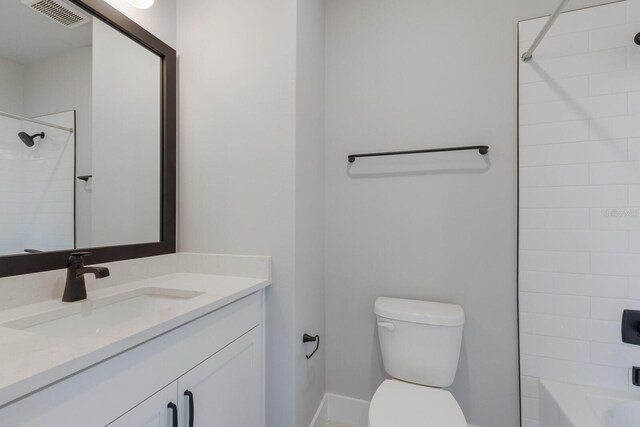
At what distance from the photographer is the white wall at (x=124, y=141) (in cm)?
116

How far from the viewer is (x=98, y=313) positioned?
97 centimetres

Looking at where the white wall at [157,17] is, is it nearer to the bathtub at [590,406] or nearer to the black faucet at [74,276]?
the black faucet at [74,276]

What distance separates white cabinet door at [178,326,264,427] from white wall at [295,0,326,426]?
21 cm

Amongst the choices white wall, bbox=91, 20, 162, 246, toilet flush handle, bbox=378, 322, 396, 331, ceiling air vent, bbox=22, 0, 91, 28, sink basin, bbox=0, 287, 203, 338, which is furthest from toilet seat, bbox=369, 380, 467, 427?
ceiling air vent, bbox=22, 0, 91, 28

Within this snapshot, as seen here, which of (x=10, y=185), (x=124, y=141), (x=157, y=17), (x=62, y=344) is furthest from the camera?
(x=157, y=17)

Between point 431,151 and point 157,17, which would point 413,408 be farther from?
point 157,17

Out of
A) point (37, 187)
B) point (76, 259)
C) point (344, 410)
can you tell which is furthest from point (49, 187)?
point (344, 410)

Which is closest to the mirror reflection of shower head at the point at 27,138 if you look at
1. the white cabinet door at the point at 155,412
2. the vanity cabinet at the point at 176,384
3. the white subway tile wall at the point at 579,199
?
the vanity cabinet at the point at 176,384

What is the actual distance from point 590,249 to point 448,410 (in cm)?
96

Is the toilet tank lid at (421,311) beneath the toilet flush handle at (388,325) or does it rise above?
above

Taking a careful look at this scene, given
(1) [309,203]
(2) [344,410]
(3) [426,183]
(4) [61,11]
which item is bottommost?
(2) [344,410]

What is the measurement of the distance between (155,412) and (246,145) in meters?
1.04

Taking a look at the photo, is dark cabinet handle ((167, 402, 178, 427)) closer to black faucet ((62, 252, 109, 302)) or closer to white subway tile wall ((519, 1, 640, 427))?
black faucet ((62, 252, 109, 302))

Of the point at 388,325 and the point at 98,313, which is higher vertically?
the point at 98,313
